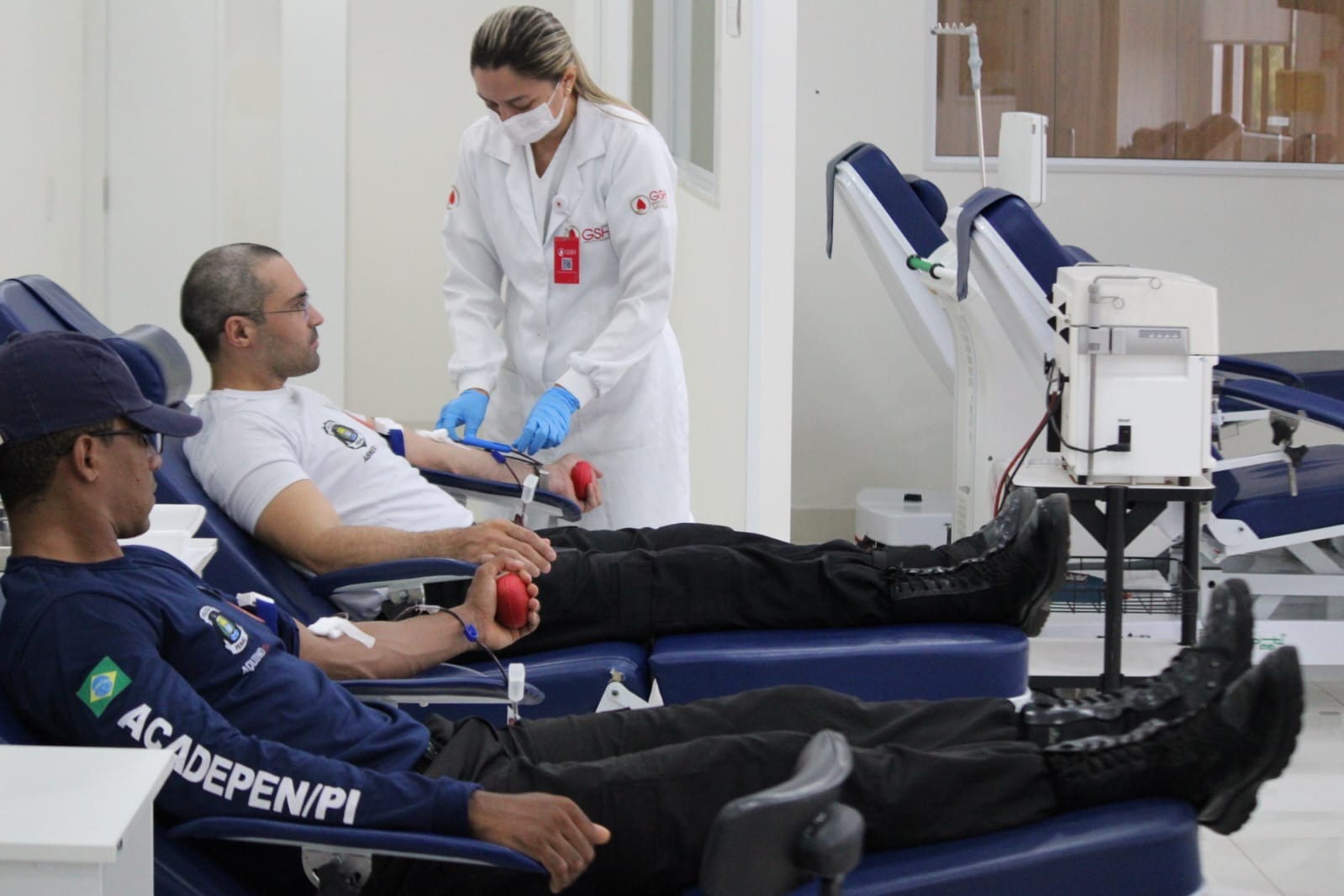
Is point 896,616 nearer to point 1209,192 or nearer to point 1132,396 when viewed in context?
point 1132,396

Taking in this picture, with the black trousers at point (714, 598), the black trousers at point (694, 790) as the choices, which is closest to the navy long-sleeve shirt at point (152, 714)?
the black trousers at point (694, 790)

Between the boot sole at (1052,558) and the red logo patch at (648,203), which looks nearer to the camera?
the boot sole at (1052,558)

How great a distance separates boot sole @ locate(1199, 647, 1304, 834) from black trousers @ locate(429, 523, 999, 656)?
27.9 inches

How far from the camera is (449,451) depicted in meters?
2.73

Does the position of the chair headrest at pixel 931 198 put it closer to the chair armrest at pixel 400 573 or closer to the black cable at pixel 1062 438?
the black cable at pixel 1062 438

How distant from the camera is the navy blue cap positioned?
1465 millimetres

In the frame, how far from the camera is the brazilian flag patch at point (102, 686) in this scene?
139cm

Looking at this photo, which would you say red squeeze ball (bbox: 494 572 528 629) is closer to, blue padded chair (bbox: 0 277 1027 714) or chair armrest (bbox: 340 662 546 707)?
blue padded chair (bbox: 0 277 1027 714)

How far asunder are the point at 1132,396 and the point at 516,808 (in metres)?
1.74

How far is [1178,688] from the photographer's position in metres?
1.64

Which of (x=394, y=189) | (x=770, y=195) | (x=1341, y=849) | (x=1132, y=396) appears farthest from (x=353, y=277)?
(x=1341, y=849)

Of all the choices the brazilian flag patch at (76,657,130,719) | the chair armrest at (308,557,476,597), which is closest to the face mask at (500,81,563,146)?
the chair armrest at (308,557,476,597)

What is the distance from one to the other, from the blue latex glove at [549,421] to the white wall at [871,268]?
2.27 metres

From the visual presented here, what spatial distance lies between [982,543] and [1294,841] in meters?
0.79
